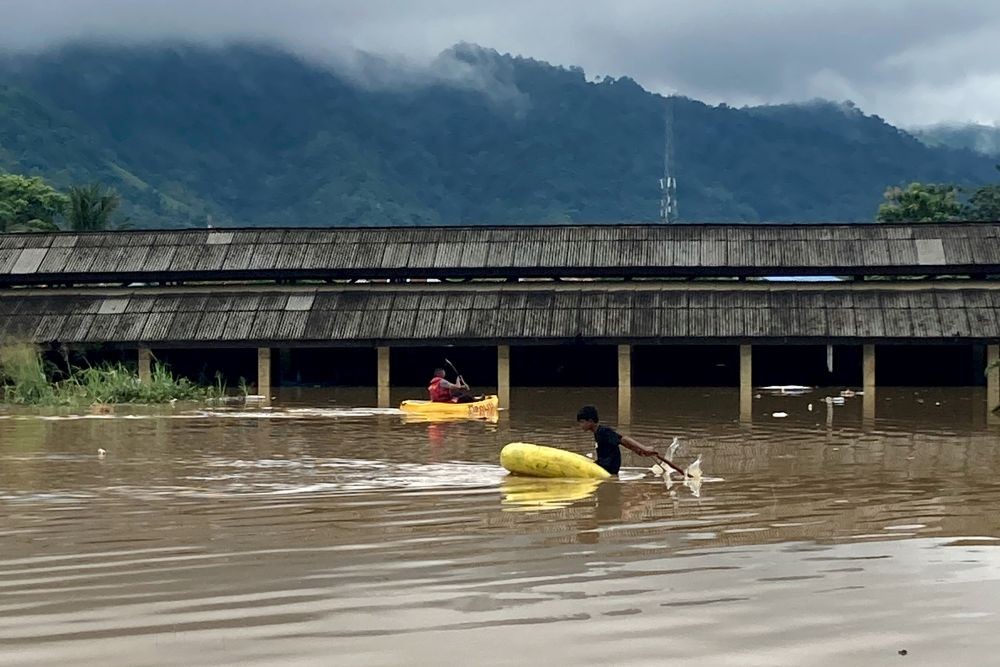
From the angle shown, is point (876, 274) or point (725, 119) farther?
point (725, 119)

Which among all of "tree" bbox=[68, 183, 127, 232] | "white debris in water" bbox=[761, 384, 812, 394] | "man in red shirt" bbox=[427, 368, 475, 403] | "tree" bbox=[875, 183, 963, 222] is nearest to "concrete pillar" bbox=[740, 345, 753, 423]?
"white debris in water" bbox=[761, 384, 812, 394]

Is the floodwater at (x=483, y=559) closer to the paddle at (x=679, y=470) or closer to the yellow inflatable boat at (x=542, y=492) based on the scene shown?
the yellow inflatable boat at (x=542, y=492)

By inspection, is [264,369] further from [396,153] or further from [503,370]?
[396,153]

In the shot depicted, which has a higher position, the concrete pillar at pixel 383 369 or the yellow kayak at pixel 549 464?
the concrete pillar at pixel 383 369

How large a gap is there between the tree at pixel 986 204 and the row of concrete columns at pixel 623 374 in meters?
37.9

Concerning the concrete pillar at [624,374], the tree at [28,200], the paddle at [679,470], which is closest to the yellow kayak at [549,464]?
the paddle at [679,470]

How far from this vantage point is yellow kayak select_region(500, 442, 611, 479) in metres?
14.4

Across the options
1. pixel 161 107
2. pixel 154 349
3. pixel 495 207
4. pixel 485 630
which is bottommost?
pixel 485 630

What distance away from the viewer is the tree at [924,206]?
6091 centimetres

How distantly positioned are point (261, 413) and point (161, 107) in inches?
6307

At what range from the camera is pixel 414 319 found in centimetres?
3397

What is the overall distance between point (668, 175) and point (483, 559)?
172 m

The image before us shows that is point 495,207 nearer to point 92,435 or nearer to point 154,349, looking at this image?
point 154,349

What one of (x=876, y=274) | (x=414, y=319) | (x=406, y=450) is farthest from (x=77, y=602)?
(x=876, y=274)
